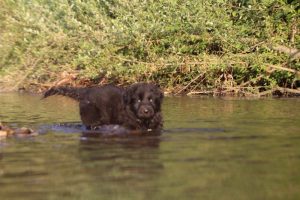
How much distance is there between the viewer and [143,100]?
11.2m

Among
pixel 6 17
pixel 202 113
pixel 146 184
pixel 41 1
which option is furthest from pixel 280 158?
pixel 6 17

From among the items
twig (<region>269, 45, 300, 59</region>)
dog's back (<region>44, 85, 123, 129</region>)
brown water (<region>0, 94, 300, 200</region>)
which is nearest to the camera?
brown water (<region>0, 94, 300, 200</region>)

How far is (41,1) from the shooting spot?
24.6 m

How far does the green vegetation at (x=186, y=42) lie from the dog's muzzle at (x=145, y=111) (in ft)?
28.4

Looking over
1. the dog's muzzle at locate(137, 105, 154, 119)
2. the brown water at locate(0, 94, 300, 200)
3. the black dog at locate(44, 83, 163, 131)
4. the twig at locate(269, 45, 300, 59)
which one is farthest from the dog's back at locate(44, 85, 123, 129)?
the twig at locate(269, 45, 300, 59)

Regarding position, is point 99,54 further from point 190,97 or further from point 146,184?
point 146,184

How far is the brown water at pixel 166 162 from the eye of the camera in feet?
21.3

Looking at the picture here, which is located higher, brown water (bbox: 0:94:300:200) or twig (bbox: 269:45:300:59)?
twig (bbox: 269:45:300:59)

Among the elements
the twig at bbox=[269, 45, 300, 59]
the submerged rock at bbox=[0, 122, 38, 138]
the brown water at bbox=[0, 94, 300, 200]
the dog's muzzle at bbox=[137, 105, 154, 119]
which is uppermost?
the twig at bbox=[269, 45, 300, 59]

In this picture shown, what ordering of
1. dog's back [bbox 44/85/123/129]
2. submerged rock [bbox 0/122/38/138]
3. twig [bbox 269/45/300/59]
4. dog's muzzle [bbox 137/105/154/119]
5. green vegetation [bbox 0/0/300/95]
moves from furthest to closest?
green vegetation [bbox 0/0/300/95] < twig [bbox 269/45/300/59] < dog's back [bbox 44/85/123/129] < dog's muzzle [bbox 137/105/154/119] < submerged rock [bbox 0/122/38/138]

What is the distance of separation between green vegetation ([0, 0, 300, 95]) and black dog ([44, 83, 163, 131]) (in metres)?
7.86

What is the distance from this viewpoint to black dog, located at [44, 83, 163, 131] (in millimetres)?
11180

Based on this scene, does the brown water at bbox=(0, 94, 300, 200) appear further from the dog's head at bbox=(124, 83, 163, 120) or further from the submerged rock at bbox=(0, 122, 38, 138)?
the dog's head at bbox=(124, 83, 163, 120)

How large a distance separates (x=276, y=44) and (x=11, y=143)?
11.5 metres
